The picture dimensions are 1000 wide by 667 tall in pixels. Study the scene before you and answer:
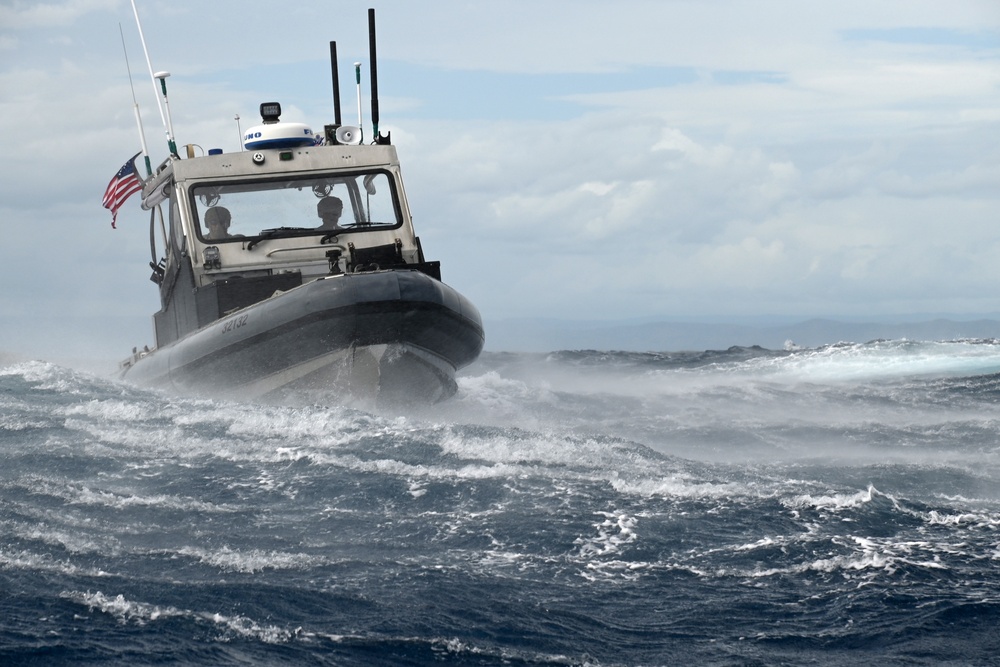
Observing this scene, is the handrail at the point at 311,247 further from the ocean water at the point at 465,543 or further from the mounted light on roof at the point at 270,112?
the ocean water at the point at 465,543

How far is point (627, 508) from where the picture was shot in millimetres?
7016

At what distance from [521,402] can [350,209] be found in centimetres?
322

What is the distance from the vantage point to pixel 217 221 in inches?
527

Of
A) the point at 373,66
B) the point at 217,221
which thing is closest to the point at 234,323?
the point at 217,221

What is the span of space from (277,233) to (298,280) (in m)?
1.05

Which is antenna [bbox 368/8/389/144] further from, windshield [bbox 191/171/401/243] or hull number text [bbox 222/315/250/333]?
hull number text [bbox 222/315/250/333]

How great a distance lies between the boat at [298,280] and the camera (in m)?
11.3

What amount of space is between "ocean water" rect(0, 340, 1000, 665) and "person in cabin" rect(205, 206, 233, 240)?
8.15ft

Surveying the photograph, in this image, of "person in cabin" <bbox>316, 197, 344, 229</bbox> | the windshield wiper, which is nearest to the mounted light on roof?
"person in cabin" <bbox>316, 197, 344, 229</bbox>

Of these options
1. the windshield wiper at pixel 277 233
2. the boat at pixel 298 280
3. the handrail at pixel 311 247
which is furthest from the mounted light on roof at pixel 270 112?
the handrail at pixel 311 247

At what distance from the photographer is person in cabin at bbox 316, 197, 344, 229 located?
13719mm

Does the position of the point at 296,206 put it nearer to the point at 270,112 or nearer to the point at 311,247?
the point at 311,247

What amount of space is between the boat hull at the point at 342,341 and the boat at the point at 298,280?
0.04 ft

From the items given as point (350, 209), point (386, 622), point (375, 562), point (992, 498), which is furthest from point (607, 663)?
point (350, 209)
